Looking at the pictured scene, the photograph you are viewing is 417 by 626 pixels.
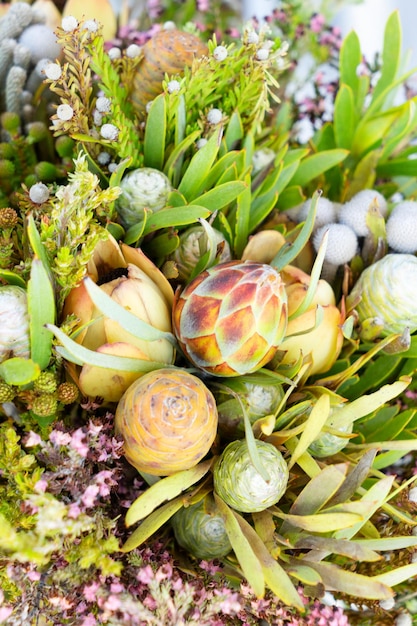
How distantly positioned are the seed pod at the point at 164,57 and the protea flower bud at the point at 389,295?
13.3 inches

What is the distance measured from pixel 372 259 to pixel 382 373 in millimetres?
149

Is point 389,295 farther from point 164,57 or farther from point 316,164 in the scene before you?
point 164,57

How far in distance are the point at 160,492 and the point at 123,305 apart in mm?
183

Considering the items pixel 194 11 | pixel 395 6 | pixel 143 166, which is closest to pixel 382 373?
pixel 143 166

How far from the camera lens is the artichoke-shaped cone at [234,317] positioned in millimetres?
538

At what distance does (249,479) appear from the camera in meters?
0.54

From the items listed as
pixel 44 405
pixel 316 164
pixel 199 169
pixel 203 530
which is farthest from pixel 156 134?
pixel 203 530

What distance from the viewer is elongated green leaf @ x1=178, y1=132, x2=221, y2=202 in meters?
0.65

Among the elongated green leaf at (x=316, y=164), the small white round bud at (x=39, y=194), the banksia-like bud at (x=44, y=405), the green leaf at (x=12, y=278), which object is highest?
the small white round bud at (x=39, y=194)

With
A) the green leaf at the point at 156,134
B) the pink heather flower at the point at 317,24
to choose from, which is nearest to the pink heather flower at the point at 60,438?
the green leaf at the point at 156,134

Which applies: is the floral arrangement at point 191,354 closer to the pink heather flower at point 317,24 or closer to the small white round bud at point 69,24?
the small white round bud at point 69,24

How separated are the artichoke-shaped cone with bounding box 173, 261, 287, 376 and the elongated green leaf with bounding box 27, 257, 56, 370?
0.13 m

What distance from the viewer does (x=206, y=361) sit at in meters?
0.57

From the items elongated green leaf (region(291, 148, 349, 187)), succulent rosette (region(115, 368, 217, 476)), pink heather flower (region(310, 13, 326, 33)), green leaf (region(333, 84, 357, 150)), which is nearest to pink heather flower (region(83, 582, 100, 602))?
succulent rosette (region(115, 368, 217, 476))
